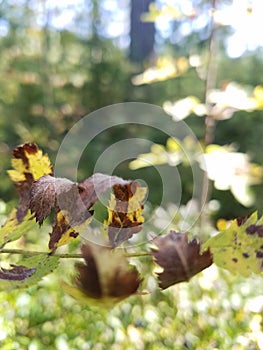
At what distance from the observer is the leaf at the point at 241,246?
0.31 m

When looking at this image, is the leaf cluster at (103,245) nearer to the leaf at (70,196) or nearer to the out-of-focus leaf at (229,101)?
the leaf at (70,196)

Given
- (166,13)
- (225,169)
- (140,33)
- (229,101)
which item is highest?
(166,13)

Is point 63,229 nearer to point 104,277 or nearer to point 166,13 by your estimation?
point 104,277

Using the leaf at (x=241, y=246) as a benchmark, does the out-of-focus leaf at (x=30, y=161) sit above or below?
above

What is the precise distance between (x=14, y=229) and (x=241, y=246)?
0.16 metres

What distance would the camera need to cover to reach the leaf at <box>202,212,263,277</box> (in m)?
0.31

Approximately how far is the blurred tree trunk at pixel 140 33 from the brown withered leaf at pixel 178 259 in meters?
3.11

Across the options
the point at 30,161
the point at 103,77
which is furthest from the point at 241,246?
the point at 103,77

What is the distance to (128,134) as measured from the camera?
9.56 ft

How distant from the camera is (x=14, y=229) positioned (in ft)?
1.09

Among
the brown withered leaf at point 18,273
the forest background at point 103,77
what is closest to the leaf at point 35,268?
the brown withered leaf at point 18,273

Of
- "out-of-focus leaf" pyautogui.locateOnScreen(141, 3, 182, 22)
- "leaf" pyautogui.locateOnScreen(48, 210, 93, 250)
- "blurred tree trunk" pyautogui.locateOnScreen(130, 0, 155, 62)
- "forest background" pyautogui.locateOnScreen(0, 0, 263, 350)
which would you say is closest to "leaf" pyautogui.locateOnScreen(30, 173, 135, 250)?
"leaf" pyautogui.locateOnScreen(48, 210, 93, 250)

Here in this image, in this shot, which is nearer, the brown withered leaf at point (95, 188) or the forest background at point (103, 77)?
the brown withered leaf at point (95, 188)

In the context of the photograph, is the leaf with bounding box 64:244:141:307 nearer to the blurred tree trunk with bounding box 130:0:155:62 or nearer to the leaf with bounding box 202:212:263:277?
the leaf with bounding box 202:212:263:277
